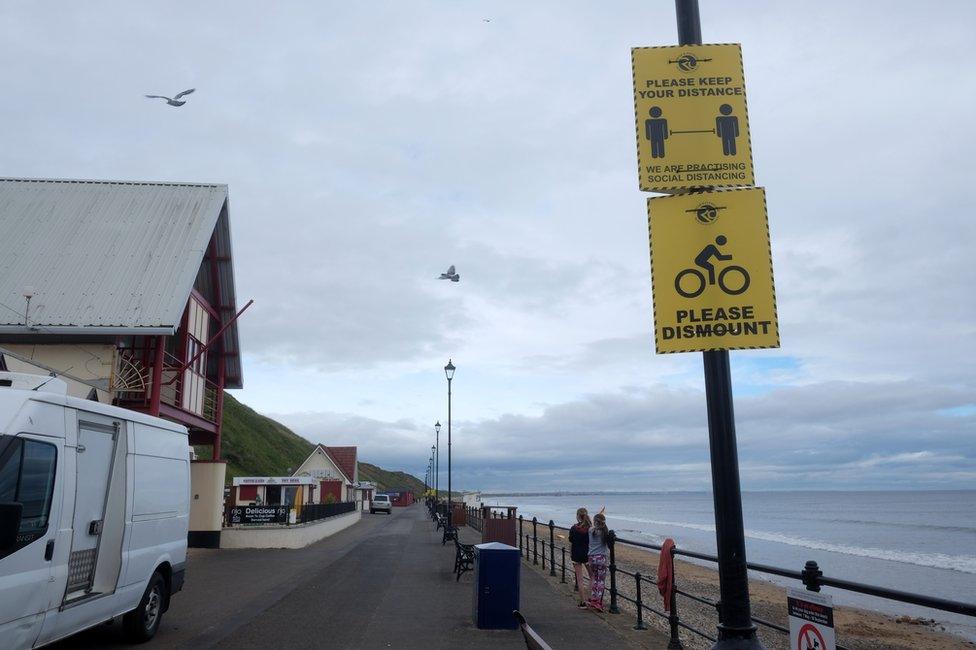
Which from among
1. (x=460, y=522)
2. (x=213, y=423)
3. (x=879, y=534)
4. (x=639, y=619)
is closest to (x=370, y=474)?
(x=879, y=534)

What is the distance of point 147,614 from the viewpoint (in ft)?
29.9

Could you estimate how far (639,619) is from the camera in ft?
32.6

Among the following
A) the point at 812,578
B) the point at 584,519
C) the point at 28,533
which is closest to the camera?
the point at 812,578

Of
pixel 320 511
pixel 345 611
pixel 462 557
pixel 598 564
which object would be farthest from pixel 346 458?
pixel 598 564

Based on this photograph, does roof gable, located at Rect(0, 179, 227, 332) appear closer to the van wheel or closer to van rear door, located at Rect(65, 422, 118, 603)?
the van wheel

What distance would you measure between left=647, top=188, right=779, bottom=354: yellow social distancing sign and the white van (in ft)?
16.9

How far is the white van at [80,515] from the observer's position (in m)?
6.33

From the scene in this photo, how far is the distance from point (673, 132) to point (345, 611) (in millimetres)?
9004

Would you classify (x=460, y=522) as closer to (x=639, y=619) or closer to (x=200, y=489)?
(x=200, y=489)

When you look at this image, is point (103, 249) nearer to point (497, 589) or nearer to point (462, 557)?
point (462, 557)

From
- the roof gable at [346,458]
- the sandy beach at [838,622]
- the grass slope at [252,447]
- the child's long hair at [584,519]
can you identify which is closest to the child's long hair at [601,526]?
the child's long hair at [584,519]

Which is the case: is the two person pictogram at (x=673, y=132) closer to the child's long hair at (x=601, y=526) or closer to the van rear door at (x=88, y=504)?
the van rear door at (x=88, y=504)

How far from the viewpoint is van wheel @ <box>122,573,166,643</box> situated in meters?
8.81

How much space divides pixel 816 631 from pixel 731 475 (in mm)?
965
